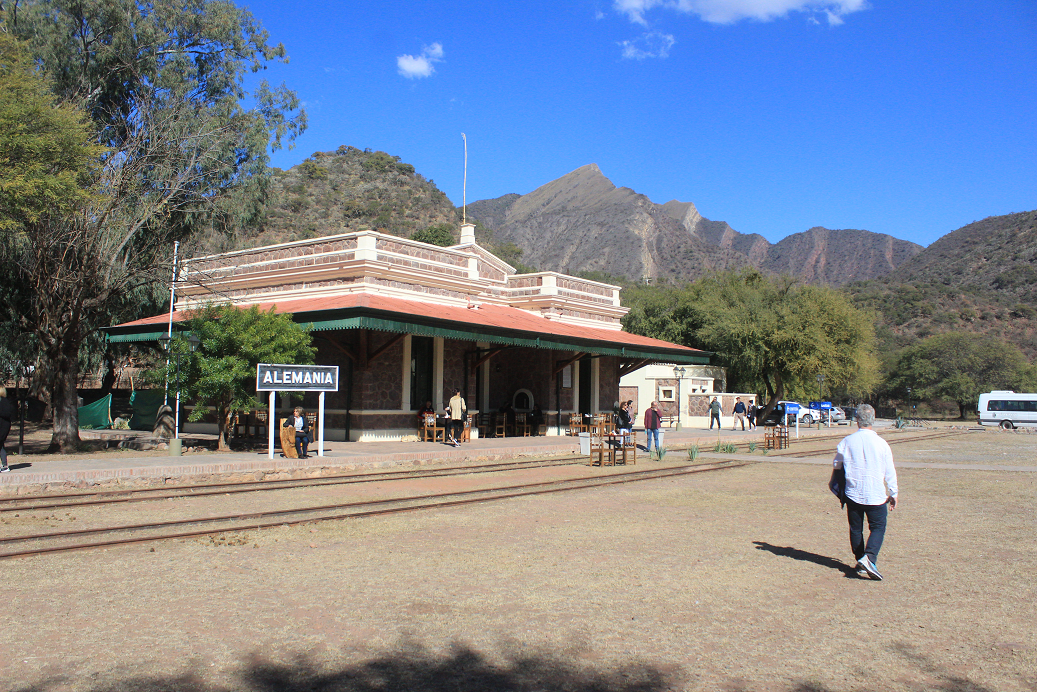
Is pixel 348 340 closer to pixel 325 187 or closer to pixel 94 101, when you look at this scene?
pixel 94 101

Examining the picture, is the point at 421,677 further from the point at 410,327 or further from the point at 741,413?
the point at 741,413

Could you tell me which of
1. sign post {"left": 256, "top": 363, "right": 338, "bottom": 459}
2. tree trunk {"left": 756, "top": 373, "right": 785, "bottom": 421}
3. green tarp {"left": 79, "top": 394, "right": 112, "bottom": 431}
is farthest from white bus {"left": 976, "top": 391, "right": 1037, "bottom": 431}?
green tarp {"left": 79, "top": 394, "right": 112, "bottom": 431}

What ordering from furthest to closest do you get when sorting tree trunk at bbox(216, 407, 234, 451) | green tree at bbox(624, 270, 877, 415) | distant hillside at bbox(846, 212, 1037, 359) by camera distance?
distant hillside at bbox(846, 212, 1037, 359) → green tree at bbox(624, 270, 877, 415) → tree trunk at bbox(216, 407, 234, 451)

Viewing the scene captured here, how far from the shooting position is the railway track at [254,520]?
8.17 metres

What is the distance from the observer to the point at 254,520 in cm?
984

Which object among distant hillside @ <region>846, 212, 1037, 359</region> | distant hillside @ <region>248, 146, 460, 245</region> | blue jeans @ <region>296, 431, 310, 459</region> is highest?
distant hillside @ <region>248, 146, 460, 245</region>

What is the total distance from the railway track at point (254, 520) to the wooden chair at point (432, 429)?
310 inches

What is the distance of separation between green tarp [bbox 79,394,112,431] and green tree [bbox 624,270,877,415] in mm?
29638

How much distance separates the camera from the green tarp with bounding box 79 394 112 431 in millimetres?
28984

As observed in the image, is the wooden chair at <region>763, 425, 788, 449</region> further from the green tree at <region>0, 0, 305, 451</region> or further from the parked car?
the parked car

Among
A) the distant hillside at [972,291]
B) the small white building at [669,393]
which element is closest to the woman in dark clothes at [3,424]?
the small white building at [669,393]

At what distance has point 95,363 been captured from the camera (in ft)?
105

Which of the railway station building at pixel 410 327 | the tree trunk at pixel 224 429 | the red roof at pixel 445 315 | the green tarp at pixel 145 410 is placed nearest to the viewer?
the tree trunk at pixel 224 429

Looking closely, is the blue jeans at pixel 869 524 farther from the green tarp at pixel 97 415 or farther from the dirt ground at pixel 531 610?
the green tarp at pixel 97 415
